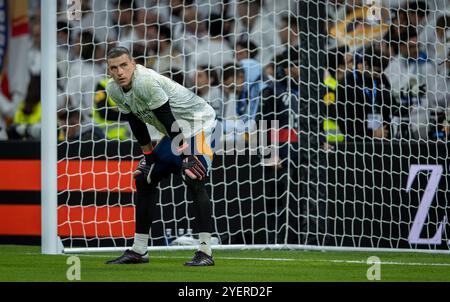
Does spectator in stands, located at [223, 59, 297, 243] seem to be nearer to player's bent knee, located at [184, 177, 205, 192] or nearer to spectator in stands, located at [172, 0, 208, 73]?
spectator in stands, located at [172, 0, 208, 73]

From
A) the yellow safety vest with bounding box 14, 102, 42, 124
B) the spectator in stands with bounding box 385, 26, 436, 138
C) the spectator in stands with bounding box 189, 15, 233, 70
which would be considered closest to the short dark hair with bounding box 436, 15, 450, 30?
the spectator in stands with bounding box 385, 26, 436, 138

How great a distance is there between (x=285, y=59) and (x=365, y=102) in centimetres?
98

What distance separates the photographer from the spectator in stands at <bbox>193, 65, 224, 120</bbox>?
529 inches

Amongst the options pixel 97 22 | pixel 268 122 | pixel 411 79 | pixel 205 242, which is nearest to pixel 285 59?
pixel 268 122

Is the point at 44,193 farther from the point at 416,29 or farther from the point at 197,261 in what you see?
the point at 416,29

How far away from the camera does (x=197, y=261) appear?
31.7ft

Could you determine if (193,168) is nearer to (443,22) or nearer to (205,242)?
(205,242)

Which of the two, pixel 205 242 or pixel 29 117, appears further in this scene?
pixel 29 117

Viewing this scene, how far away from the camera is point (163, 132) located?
32.3 feet

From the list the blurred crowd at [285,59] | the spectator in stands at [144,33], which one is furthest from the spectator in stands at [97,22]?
the spectator in stands at [144,33]

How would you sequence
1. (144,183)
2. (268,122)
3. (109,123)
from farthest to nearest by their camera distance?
(109,123)
(268,122)
(144,183)

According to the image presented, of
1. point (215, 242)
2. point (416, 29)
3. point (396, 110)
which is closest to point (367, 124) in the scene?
point (396, 110)
